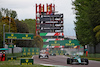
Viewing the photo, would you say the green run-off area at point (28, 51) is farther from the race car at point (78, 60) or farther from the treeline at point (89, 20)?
the race car at point (78, 60)

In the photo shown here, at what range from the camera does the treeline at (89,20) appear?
46544mm

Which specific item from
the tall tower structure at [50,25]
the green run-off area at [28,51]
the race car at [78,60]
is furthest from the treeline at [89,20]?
the tall tower structure at [50,25]

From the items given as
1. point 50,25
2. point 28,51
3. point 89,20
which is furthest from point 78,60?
point 50,25

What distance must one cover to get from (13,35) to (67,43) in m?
23.7

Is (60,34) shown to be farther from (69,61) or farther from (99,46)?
(69,61)

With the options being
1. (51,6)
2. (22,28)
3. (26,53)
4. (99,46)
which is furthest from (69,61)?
(51,6)

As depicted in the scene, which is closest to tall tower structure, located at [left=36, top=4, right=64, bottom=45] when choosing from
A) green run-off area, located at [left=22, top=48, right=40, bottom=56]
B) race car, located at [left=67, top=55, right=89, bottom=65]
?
green run-off area, located at [left=22, top=48, right=40, bottom=56]

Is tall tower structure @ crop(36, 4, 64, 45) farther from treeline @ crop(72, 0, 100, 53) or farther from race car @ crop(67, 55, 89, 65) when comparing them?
race car @ crop(67, 55, 89, 65)

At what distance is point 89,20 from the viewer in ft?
163

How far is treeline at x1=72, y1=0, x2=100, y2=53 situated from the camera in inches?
1832

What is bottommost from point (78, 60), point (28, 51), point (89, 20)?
point (28, 51)

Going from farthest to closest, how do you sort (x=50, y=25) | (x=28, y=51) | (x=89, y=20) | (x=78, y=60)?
(x=50, y=25)
(x=28, y=51)
(x=89, y=20)
(x=78, y=60)

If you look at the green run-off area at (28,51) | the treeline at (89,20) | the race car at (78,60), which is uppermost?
the treeline at (89,20)

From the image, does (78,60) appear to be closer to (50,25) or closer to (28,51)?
(28,51)
